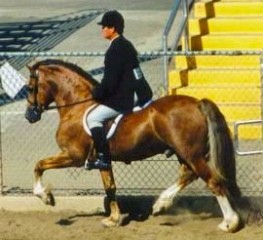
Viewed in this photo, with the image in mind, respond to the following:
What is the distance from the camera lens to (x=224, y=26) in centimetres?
1792

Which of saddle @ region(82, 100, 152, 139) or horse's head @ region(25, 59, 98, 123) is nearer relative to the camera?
saddle @ region(82, 100, 152, 139)

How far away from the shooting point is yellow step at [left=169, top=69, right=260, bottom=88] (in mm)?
16344

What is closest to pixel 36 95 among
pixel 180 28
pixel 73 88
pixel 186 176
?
pixel 73 88

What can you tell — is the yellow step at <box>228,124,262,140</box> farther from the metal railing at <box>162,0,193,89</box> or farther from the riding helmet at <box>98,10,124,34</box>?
the riding helmet at <box>98,10,124,34</box>

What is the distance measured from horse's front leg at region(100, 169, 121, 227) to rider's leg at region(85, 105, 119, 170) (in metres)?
0.22

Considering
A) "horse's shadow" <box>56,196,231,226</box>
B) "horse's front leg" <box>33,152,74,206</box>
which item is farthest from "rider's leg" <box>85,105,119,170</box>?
"horse's shadow" <box>56,196,231,226</box>

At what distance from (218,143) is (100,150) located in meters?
1.29

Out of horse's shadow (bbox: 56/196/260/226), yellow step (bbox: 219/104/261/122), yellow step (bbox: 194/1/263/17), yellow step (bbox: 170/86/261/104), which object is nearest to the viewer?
horse's shadow (bbox: 56/196/260/226)

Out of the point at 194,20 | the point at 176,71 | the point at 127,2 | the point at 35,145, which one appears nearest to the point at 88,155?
the point at 35,145

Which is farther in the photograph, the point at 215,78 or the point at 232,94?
the point at 215,78

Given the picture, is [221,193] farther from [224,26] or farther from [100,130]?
[224,26]

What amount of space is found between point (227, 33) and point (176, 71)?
146cm

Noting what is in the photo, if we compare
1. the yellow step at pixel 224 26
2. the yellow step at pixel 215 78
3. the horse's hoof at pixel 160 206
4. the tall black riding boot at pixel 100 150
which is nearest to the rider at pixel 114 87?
the tall black riding boot at pixel 100 150

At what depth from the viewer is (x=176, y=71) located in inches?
665
